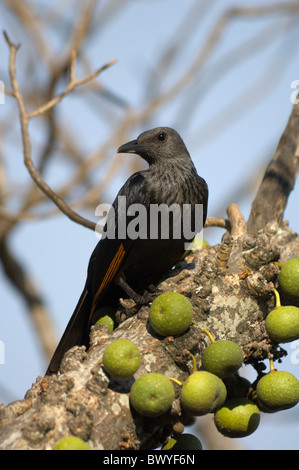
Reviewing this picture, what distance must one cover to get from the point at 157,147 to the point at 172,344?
189 cm

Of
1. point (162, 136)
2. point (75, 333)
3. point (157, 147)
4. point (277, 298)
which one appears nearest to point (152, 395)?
point (277, 298)

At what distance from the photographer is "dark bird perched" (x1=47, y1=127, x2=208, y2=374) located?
3627mm

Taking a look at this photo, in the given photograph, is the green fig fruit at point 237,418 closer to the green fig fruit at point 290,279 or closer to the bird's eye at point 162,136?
the green fig fruit at point 290,279

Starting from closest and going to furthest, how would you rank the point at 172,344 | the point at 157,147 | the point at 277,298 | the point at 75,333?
the point at 172,344, the point at 277,298, the point at 75,333, the point at 157,147

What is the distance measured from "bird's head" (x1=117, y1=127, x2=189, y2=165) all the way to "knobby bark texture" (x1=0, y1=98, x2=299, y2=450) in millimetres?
630

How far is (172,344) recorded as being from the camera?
2.68 meters

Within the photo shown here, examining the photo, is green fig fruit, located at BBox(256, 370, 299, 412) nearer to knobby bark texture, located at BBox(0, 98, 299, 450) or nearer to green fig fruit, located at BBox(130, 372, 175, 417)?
knobby bark texture, located at BBox(0, 98, 299, 450)

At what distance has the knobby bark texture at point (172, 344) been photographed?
7.52 feet

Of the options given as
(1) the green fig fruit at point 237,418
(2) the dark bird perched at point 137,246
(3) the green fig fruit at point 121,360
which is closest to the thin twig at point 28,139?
(2) the dark bird perched at point 137,246

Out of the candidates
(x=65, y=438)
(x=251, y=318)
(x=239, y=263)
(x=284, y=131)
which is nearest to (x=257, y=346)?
(x=251, y=318)

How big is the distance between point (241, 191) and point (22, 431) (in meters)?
4.78

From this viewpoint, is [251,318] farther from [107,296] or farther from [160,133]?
[160,133]

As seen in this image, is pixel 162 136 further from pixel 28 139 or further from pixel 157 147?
pixel 28 139

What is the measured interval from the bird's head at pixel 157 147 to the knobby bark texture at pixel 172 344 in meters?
0.63
